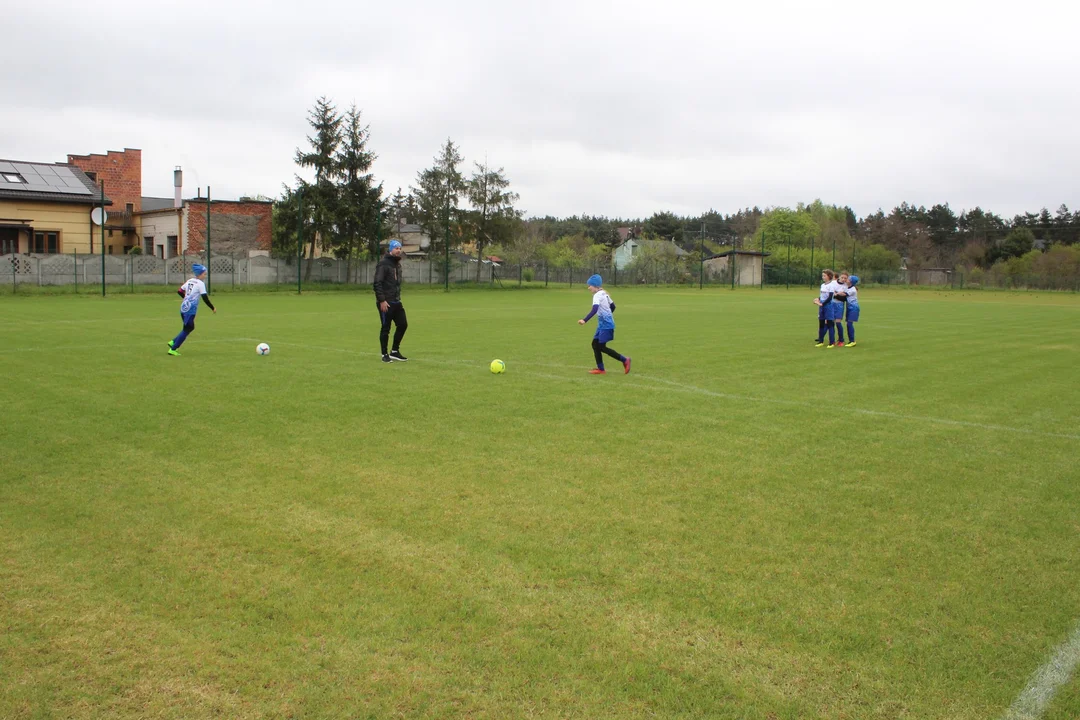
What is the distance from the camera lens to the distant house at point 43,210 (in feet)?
136

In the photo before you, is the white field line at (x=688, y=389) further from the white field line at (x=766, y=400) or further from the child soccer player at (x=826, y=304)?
the child soccer player at (x=826, y=304)

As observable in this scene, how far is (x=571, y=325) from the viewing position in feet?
77.8

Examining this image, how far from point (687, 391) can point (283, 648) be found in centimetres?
846

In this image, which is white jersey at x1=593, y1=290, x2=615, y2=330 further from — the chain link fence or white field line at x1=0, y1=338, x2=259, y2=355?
the chain link fence

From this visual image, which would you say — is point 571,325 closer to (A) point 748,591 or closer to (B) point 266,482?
(B) point 266,482

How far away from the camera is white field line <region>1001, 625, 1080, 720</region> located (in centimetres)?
352

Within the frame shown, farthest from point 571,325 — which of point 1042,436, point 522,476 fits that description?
point 522,476

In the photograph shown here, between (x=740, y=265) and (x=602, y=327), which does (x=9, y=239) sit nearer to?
(x=602, y=327)

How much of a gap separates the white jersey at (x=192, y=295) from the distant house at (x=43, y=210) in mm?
30475

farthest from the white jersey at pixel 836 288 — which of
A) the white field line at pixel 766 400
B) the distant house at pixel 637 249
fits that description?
the distant house at pixel 637 249

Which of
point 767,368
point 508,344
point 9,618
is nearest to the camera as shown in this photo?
point 9,618

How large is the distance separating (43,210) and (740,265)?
62.8 m

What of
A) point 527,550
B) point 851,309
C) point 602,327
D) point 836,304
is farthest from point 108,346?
point 851,309

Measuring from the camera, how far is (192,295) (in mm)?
14836
